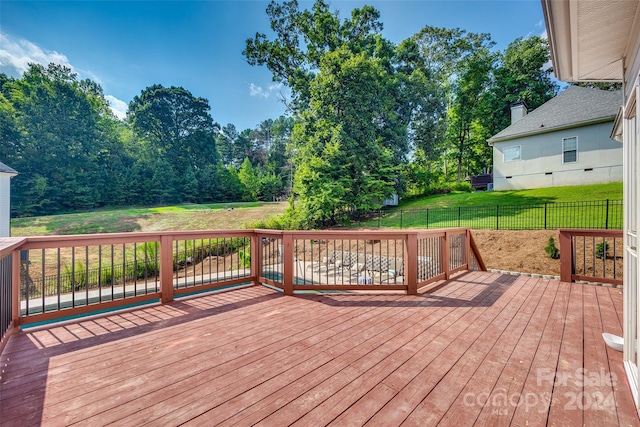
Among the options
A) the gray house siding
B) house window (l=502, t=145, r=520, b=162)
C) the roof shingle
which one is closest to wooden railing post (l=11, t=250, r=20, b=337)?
the gray house siding

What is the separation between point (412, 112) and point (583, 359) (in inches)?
683

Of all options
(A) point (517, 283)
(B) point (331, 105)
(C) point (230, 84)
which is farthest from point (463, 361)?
(C) point (230, 84)

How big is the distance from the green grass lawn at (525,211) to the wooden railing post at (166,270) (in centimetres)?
981

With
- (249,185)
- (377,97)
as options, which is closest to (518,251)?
(377,97)

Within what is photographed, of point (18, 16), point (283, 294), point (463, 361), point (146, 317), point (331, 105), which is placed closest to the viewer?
point (463, 361)

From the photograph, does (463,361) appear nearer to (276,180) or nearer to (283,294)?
(283,294)

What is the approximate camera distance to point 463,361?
218 cm

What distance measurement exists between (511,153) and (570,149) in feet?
7.59

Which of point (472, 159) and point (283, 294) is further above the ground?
point (472, 159)

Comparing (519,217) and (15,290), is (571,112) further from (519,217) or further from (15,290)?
(15,290)

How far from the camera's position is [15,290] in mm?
2752

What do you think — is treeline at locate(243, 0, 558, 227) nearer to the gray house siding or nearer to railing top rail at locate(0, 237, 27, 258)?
the gray house siding

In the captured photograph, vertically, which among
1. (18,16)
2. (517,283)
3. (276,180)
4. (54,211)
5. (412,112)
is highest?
(18,16)

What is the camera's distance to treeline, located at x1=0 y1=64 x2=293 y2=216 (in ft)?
70.8
